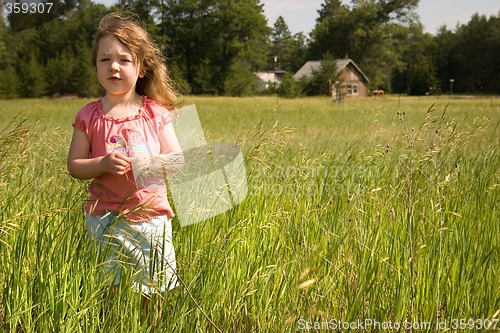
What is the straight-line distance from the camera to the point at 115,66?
2.19m

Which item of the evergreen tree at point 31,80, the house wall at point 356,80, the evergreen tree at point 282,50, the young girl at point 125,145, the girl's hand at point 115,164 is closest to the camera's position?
the girl's hand at point 115,164

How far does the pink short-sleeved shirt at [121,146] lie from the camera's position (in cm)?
213

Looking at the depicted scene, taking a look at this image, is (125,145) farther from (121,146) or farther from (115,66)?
(115,66)

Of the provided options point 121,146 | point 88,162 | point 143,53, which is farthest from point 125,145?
point 143,53

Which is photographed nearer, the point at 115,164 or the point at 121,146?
the point at 115,164

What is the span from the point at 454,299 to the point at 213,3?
68419 mm

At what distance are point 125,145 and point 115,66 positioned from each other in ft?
1.08

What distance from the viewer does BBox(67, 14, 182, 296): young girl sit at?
6.73ft

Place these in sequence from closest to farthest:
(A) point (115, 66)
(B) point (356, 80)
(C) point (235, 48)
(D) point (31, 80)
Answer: (A) point (115, 66) < (D) point (31, 80) < (C) point (235, 48) < (B) point (356, 80)

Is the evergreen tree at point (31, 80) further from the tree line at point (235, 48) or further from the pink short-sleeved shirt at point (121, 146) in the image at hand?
the pink short-sleeved shirt at point (121, 146)

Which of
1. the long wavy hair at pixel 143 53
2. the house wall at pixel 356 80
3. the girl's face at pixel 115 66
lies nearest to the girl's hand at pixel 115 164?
the girl's face at pixel 115 66

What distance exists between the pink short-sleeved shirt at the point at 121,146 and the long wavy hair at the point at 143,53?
0.20m

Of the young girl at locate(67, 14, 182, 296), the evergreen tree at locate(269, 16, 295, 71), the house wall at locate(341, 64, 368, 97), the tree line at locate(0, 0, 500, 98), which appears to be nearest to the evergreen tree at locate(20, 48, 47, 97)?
the tree line at locate(0, 0, 500, 98)

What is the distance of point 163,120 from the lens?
2.29 meters
